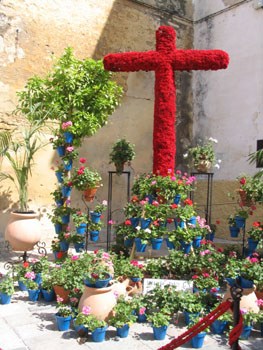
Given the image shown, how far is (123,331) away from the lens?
321cm

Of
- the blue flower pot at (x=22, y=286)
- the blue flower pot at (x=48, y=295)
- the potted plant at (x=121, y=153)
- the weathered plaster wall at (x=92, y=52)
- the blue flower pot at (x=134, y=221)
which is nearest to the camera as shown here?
the blue flower pot at (x=48, y=295)

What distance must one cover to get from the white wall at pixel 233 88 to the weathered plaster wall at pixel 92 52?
1.36 feet

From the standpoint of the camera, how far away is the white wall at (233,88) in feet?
24.6

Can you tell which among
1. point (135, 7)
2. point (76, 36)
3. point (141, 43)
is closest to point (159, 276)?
point (76, 36)

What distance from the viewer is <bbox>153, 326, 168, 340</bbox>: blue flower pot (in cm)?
318

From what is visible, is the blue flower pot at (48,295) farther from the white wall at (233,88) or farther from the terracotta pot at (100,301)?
the white wall at (233,88)

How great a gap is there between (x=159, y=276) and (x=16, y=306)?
1.63 metres

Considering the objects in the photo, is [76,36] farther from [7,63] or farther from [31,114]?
[31,114]

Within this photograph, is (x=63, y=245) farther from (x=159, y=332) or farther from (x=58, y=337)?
(x=159, y=332)

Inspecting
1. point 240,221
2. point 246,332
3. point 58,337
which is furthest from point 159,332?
point 240,221

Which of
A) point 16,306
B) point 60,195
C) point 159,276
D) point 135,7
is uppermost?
point 135,7

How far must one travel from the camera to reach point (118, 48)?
793 cm

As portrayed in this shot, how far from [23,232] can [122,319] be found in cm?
227

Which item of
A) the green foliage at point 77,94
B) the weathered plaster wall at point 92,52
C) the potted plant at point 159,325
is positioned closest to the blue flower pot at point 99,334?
the potted plant at point 159,325
